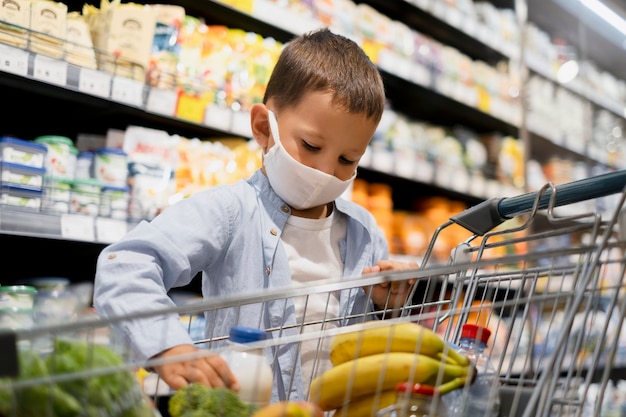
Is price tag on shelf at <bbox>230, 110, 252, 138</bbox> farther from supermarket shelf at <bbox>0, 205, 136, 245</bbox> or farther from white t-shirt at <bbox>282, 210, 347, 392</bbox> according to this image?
white t-shirt at <bbox>282, 210, 347, 392</bbox>

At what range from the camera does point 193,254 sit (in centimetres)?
Answer: 129

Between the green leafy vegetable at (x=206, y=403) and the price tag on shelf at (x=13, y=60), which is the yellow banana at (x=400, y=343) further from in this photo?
the price tag on shelf at (x=13, y=60)

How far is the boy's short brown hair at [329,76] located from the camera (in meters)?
1.41

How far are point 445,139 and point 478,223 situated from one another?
233 centimetres

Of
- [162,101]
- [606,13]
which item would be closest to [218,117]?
[162,101]

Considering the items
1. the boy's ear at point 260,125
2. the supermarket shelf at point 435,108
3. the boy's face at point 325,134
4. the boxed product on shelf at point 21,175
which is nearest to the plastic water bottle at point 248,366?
the boy's face at point 325,134

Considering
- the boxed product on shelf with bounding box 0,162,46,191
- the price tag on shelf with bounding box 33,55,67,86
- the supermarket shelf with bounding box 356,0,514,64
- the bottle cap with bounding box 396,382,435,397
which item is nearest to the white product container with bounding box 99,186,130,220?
the boxed product on shelf with bounding box 0,162,46,191

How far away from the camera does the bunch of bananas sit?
0.88 m

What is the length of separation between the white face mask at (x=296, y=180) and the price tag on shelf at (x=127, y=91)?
69 centimetres

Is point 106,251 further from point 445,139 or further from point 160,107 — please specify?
point 445,139

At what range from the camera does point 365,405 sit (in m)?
0.93

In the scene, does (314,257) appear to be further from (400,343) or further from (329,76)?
(400,343)

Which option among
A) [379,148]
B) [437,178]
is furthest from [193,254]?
[437,178]

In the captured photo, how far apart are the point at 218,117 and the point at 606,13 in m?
2.67
